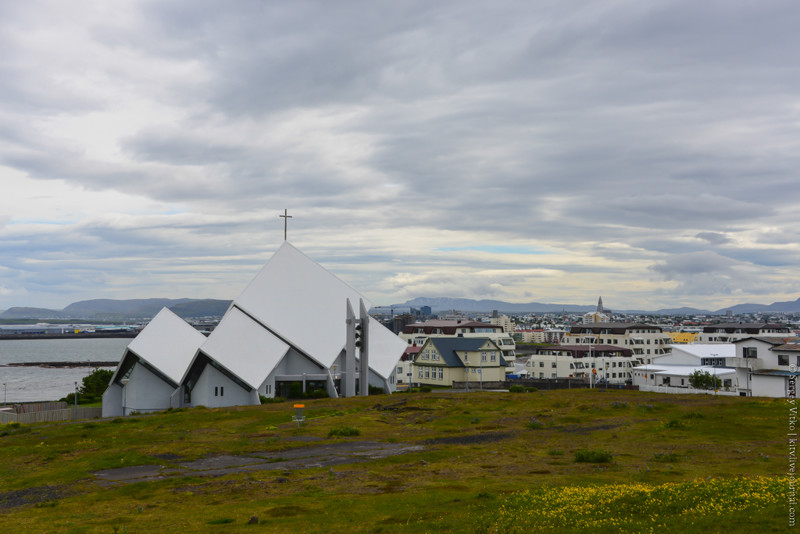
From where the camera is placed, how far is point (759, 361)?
211 ft

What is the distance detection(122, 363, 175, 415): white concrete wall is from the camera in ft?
208

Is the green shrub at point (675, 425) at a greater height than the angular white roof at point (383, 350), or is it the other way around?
the angular white roof at point (383, 350)

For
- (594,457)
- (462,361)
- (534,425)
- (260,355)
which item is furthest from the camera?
(462,361)

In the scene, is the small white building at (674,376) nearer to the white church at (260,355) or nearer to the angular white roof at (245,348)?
the white church at (260,355)

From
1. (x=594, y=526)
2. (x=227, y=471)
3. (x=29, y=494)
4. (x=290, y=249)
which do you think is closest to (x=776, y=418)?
(x=594, y=526)

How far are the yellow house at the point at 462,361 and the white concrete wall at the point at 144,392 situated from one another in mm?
37237

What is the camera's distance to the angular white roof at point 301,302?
6631 centimetres

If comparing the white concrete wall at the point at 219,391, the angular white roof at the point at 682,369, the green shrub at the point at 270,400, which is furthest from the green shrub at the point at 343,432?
the angular white roof at the point at 682,369

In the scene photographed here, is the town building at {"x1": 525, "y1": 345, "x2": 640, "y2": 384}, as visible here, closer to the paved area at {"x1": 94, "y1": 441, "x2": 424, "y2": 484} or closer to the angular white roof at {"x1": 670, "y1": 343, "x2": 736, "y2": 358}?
the angular white roof at {"x1": 670, "y1": 343, "x2": 736, "y2": 358}

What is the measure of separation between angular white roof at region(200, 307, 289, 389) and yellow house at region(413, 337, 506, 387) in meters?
29.0

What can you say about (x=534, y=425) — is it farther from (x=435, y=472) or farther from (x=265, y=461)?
(x=265, y=461)

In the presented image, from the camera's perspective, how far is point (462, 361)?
3391 inches

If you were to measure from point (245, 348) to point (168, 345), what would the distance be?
1145cm

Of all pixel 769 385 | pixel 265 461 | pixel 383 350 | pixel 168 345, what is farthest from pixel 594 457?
pixel 168 345
